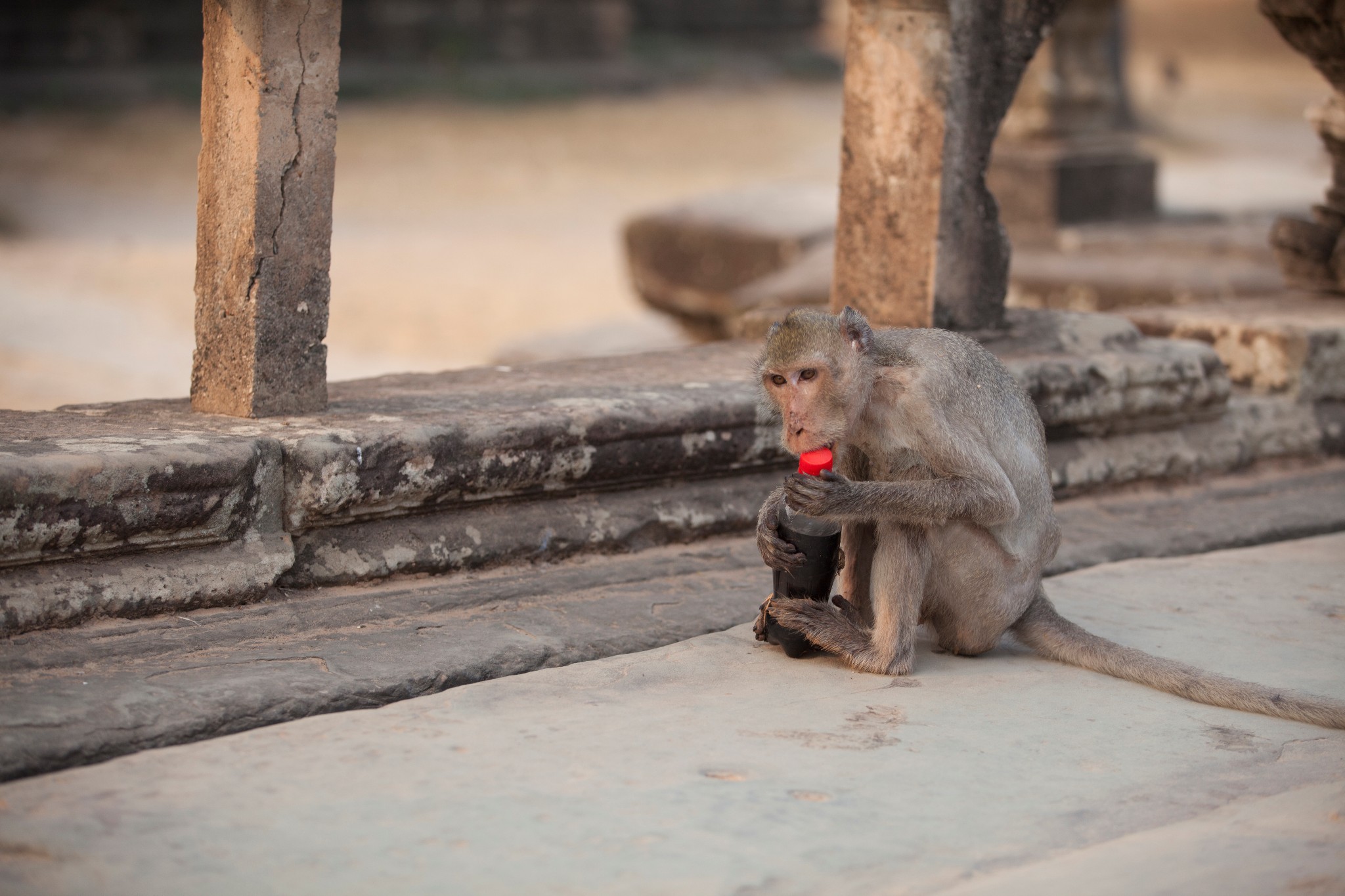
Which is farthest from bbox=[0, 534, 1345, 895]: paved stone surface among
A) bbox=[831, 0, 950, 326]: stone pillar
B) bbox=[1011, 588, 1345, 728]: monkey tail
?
bbox=[831, 0, 950, 326]: stone pillar

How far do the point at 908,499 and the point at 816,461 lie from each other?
23cm

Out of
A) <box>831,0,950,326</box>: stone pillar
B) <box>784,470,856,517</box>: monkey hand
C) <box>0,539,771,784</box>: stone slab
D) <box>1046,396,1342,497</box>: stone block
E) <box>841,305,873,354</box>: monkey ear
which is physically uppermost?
<box>831,0,950,326</box>: stone pillar

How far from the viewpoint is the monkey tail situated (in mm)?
3367

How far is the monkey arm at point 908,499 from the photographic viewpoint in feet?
11.4

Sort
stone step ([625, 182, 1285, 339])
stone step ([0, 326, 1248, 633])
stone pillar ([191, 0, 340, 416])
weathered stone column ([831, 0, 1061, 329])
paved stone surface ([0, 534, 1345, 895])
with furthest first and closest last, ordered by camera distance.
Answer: stone step ([625, 182, 1285, 339]) → weathered stone column ([831, 0, 1061, 329]) → stone pillar ([191, 0, 340, 416]) → stone step ([0, 326, 1248, 633]) → paved stone surface ([0, 534, 1345, 895])

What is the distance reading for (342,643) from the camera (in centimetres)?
359

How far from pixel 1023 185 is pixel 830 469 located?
6.60 meters

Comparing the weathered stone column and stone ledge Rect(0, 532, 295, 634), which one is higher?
the weathered stone column

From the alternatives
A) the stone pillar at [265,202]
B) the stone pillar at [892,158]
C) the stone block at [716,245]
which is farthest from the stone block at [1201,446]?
the stone block at [716,245]

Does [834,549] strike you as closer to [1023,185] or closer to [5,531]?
[5,531]

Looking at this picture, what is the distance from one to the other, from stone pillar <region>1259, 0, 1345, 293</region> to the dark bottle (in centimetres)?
356

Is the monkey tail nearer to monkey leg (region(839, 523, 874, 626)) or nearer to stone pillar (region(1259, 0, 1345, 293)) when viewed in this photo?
monkey leg (region(839, 523, 874, 626))

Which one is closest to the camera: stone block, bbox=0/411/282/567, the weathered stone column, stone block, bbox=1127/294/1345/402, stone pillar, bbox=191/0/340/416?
stone block, bbox=0/411/282/567

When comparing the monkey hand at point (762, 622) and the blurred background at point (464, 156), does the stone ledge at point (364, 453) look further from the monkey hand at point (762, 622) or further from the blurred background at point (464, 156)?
the blurred background at point (464, 156)
